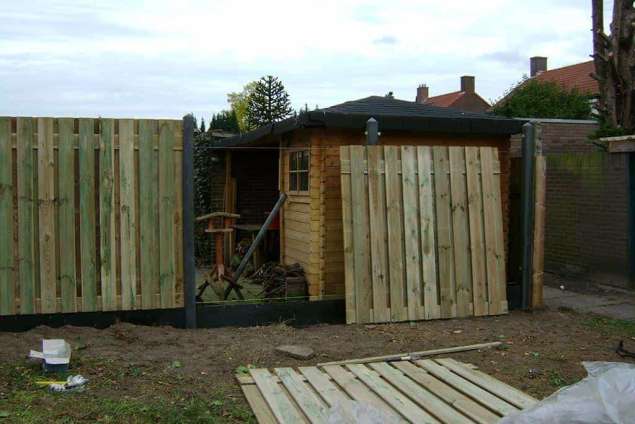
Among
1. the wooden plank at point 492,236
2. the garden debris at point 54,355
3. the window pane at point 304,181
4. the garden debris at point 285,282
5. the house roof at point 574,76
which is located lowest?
the garden debris at point 54,355

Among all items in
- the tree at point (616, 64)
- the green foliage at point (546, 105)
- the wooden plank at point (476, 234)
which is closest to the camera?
the wooden plank at point (476, 234)

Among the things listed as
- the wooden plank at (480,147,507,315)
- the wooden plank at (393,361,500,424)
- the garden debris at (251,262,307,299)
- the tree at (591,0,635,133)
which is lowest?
the wooden plank at (393,361,500,424)

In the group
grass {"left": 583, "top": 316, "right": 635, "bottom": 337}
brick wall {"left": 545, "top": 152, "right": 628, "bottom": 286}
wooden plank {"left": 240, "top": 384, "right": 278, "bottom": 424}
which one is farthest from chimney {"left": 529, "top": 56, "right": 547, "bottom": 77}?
wooden plank {"left": 240, "top": 384, "right": 278, "bottom": 424}

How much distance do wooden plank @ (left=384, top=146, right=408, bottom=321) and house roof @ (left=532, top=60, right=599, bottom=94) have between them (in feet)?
78.9

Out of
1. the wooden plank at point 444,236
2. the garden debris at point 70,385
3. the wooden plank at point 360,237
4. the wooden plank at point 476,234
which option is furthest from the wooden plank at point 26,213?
the wooden plank at point 476,234

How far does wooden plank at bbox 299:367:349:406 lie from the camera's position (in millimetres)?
4668

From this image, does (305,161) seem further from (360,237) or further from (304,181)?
(360,237)

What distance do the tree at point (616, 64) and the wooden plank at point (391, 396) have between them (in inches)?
307

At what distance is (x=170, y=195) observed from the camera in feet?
21.7

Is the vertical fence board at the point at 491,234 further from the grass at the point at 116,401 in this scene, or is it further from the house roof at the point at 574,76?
the house roof at the point at 574,76

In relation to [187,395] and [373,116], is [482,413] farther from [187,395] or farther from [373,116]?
[373,116]

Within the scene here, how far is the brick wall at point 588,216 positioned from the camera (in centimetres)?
983

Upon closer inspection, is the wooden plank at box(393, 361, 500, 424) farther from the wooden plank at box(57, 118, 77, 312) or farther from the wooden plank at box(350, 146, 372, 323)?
the wooden plank at box(57, 118, 77, 312)

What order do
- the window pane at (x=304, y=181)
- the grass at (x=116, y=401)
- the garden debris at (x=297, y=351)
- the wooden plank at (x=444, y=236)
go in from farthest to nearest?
the window pane at (x=304, y=181) < the wooden plank at (x=444, y=236) < the garden debris at (x=297, y=351) < the grass at (x=116, y=401)
